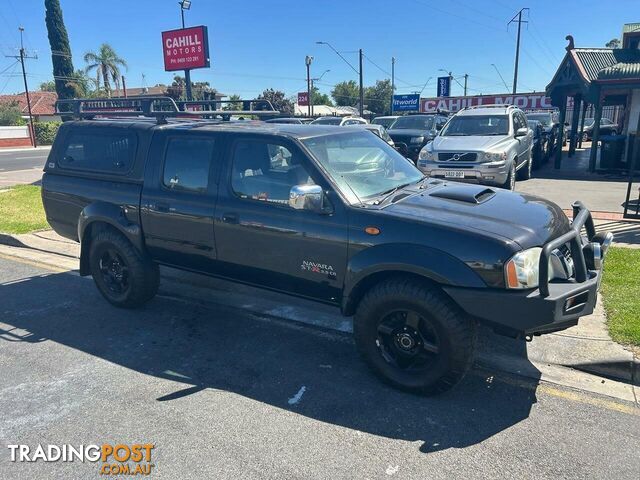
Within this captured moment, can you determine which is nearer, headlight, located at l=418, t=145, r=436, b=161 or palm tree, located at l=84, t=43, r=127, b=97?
headlight, located at l=418, t=145, r=436, b=161

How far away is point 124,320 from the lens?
487 cm

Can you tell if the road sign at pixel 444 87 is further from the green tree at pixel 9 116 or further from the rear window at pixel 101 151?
the rear window at pixel 101 151

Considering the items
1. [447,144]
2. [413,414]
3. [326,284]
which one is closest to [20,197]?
[447,144]

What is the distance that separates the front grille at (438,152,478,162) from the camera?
10.1 metres

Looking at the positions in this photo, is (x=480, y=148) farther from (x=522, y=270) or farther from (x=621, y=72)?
(x=522, y=270)

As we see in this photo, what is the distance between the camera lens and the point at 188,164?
4.47 meters

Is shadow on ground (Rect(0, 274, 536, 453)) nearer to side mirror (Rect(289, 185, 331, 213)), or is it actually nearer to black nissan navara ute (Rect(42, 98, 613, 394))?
black nissan navara ute (Rect(42, 98, 613, 394))

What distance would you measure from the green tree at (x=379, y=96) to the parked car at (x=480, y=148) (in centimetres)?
8442

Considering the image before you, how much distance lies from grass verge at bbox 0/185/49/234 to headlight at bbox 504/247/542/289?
8.03 m

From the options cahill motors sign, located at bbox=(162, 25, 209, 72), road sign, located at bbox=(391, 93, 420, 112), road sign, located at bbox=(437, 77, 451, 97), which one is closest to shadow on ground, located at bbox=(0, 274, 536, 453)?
cahill motors sign, located at bbox=(162, 25, 209, 72)

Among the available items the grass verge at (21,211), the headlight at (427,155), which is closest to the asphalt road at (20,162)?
the grass verge at (21,211)

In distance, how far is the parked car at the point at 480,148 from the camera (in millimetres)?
10023

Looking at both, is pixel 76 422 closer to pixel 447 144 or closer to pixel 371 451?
pixel 371 451

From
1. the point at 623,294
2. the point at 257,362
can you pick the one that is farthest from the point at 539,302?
the point at 623,294
